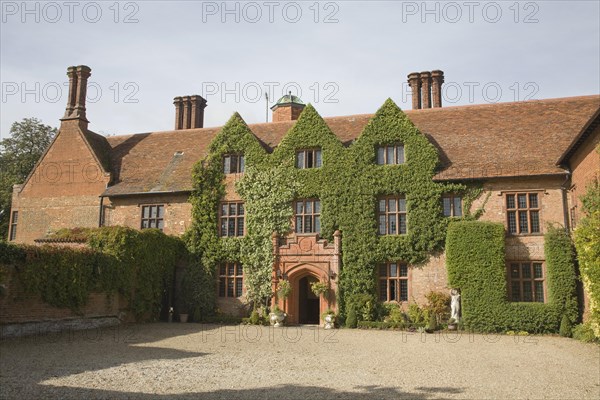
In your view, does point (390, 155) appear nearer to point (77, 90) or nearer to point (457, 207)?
point (457, 207)

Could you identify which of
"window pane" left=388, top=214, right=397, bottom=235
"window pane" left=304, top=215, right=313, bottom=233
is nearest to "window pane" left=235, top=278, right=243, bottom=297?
"window pane" left=304, top=215, right=313, bottom=233

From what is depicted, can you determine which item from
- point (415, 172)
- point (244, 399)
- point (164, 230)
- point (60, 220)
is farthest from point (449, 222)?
point (60, 220)

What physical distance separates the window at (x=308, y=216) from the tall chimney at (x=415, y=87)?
8.35 meters

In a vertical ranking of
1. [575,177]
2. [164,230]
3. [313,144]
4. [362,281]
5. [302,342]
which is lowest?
[302,342]

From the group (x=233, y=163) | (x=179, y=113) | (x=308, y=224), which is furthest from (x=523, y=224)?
(x=179, y=113)

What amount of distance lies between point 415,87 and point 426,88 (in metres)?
0.56

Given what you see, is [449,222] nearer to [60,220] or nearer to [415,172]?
[415,172]

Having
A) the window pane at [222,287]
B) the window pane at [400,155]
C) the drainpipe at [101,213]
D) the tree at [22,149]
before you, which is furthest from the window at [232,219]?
the tree at [22,149]

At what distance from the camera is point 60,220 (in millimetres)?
25094

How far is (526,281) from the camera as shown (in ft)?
63.4

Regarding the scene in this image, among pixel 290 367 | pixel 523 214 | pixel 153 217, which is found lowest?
pixel 290 367

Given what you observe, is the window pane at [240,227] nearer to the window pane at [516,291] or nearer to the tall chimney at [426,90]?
the tall chimney at [426,90]

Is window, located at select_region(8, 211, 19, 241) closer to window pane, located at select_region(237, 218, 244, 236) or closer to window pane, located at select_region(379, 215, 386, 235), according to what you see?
window pane, located at select_region(237, 218, 244, 236)

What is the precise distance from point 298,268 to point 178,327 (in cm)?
531
